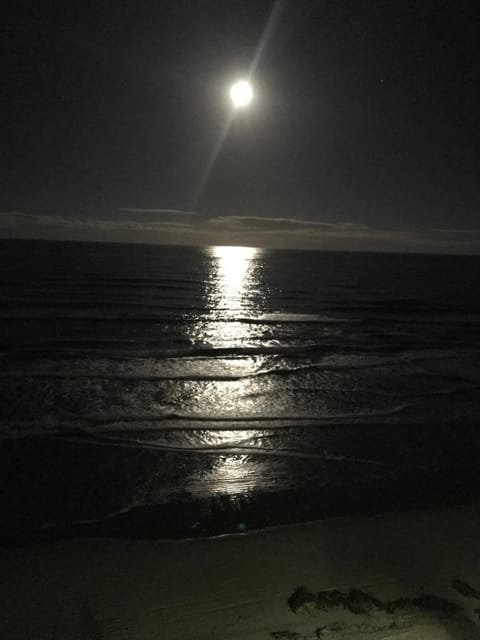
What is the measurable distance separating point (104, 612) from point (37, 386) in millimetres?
9717

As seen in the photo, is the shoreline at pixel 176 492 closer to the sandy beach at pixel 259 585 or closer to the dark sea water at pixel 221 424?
the dark sea water at pixel 221 424

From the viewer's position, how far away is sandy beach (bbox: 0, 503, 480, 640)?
3973 millimetres

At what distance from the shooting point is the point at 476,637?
3748 mm

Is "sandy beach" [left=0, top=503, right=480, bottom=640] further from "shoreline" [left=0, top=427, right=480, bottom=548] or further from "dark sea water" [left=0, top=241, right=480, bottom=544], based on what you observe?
"dark sea water" [left=0, top=241, right=480, bottom=544]

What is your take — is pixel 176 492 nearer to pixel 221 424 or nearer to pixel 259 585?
pixel 259 585

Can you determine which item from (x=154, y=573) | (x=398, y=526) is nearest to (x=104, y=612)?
(x=154, y=573)

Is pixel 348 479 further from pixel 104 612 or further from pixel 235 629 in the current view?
pixel 104 612

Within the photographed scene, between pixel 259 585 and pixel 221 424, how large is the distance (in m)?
5.67

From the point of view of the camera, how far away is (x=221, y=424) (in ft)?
33.6

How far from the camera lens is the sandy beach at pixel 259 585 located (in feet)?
13.0

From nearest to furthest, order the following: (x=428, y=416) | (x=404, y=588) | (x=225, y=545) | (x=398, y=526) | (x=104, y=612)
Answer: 1. (x=104, y=612)
2. (x=404, y=588)
3. (x=225, y=545)
4. (x=398, y=526)
5. (x=428, y=416)

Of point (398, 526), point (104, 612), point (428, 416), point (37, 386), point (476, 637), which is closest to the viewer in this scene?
point (476, 637)

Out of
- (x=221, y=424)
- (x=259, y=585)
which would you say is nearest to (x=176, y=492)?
(x=259, y=585)

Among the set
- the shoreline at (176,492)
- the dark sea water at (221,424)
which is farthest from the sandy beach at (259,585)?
the dark sea water at (221,424)
